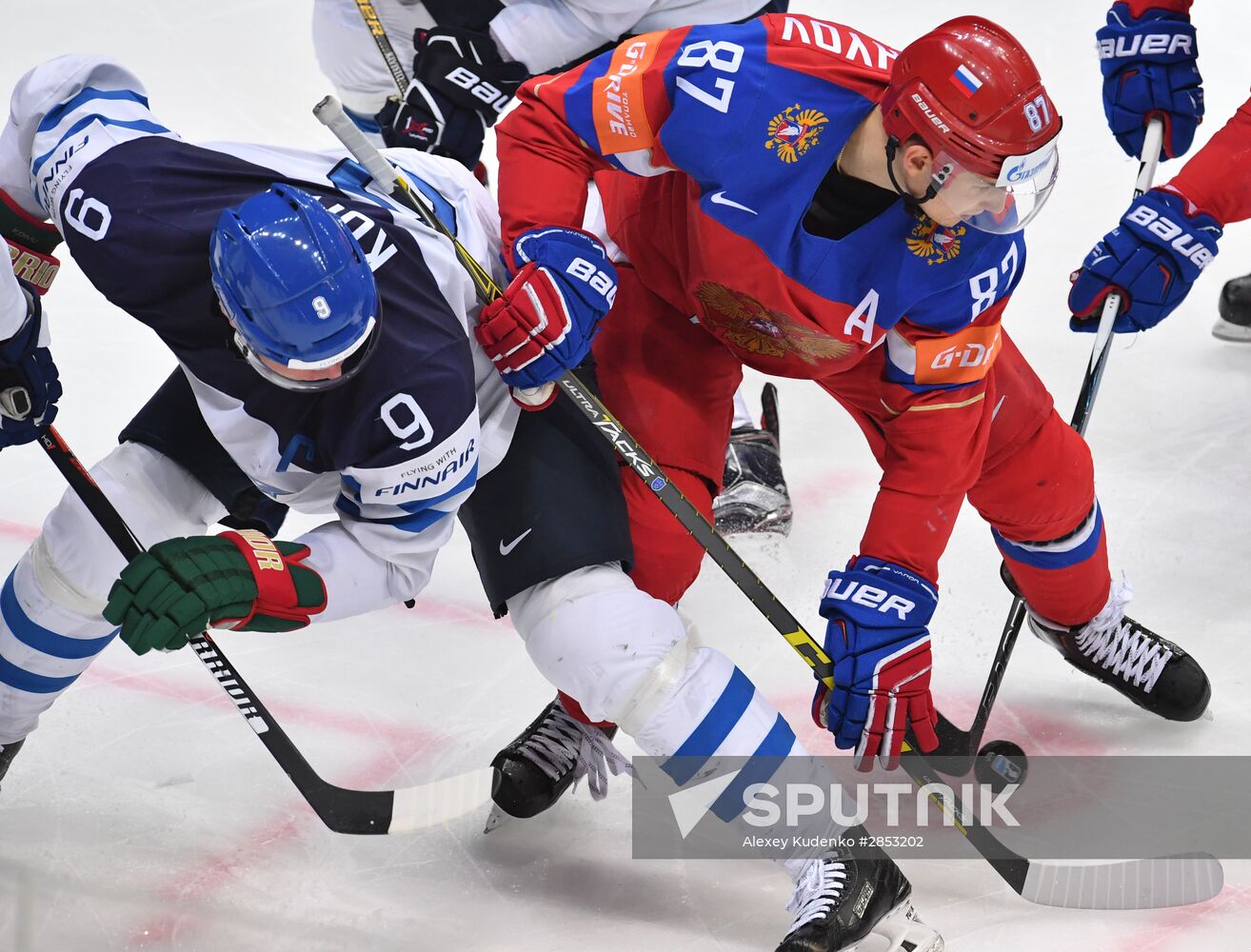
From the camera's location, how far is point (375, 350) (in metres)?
1.83

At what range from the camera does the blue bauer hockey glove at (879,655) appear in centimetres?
210

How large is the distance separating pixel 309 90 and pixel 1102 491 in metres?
2.91

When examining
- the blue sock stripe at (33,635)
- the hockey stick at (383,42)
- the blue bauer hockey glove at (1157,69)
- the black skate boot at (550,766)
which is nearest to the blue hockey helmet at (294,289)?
the blue sock stripe at (33,635)

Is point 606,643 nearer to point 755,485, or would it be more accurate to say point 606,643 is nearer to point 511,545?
point 511,545

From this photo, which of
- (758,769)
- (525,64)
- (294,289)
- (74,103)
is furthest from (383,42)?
(758,769)

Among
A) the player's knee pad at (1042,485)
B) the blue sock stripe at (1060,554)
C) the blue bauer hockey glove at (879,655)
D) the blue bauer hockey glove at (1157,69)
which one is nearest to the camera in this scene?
the blue bauer hockey glove at (879,655)

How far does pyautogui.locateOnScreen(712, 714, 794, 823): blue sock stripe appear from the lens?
202 centimetres

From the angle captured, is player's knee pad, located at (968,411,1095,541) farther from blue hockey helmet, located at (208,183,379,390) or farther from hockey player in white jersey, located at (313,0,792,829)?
blue hockey helmet, located at (208,183,379,390)

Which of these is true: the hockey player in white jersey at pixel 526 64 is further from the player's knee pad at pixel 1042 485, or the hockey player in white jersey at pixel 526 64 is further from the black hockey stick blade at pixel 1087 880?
the black hockey stick blade at pixel 1087 880

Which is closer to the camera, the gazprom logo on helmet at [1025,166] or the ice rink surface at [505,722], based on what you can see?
the gazprom logo on helmet at [1025,166]

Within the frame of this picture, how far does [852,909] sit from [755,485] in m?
1.30

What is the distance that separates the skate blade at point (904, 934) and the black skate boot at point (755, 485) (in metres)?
1.15

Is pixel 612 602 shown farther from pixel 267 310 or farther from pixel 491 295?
pixel 267 310

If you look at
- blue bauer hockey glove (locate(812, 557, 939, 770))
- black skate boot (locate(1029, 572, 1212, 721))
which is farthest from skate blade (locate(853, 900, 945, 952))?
black skate boot (locate(1029, 572, 1212, 721))
